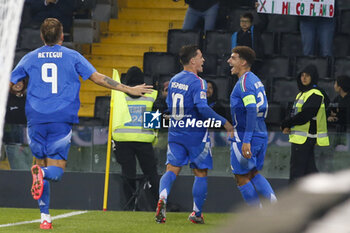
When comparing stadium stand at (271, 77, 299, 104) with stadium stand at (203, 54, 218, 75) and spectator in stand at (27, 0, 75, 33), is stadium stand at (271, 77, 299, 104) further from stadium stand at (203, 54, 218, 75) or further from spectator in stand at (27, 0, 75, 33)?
spectator in stand at (27, 0, 75, 33)

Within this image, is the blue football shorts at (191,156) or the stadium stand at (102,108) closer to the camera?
the blue football shorts at (191,156)

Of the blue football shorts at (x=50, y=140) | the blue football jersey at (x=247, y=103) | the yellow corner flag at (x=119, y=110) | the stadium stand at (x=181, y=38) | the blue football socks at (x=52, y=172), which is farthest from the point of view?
the stadium stand at (x=181, y=38)

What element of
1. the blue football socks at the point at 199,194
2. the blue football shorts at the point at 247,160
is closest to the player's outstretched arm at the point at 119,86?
the blue football shorts at the point at 247,160

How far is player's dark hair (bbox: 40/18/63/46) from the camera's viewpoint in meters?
5.24

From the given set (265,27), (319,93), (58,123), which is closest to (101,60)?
(265,27)

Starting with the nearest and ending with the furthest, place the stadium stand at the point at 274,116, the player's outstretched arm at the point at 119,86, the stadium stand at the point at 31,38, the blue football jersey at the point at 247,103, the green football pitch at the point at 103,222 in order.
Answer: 1. the player's outstretched arm at the point at 119,86
2. the green football pitch at the point at 103,222
3. the blue football jersey at the point at 247,103
4. the stadium stand at the point at 274,116
5. the stadium stand at the point at 31,38

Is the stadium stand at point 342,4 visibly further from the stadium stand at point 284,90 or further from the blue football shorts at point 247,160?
the blue football shorts at point 247,160

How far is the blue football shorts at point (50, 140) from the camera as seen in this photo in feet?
17.0

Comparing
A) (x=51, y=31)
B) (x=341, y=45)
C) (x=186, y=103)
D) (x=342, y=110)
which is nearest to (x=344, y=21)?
(x=341, y=45)

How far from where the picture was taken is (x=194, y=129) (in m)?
6.38

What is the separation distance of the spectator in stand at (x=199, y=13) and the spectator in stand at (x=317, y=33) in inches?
40.2

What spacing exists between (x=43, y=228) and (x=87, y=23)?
362 cm

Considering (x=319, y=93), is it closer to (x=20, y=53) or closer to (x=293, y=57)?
(x=293, y=57)

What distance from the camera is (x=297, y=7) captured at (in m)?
8.28
